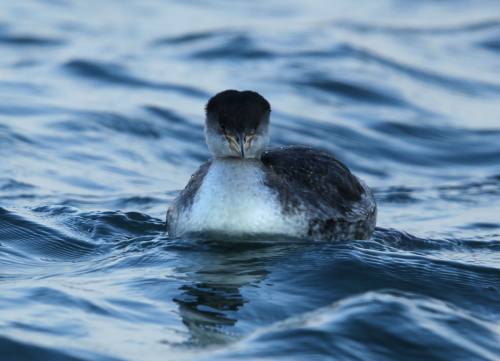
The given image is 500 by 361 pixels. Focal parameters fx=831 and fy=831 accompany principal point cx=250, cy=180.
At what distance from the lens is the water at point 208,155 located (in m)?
5.79

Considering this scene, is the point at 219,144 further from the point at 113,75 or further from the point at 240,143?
the point at 113,75

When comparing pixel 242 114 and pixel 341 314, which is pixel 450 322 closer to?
pixel 341 314

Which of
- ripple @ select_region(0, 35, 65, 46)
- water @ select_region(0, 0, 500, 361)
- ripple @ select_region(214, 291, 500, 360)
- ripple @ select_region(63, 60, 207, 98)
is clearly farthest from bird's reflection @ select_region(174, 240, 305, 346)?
ripple @ select_region(0, 35, 65, 46)

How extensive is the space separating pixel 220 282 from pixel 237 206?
0.95 meters

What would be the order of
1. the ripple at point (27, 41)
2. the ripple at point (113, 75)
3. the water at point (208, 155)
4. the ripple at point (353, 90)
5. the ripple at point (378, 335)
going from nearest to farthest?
1. the ripple at point (378, 335)
2. the water at point (208, 155)
3. the ripple at point (113, 75)
4. the ripple at point (353, 90)
5. the ripple at point (27, 41)

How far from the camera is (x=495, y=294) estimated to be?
676 cm

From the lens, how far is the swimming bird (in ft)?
24.9

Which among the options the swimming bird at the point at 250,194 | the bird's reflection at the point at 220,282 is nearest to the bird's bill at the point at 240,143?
the swimming bird at the point at 250,194

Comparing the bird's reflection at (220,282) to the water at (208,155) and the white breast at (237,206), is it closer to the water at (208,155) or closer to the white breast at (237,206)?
the water at (208,155)

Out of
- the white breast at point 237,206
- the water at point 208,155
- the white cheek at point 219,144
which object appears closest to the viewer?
the water at point 208,155

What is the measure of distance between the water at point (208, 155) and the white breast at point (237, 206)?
0.21 m

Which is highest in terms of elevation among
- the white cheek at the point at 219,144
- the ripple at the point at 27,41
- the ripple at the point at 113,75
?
the ripple at the point at 27,41

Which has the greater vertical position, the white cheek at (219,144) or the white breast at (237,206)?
the white cheek at (219,144)

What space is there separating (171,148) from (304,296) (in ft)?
25.1
